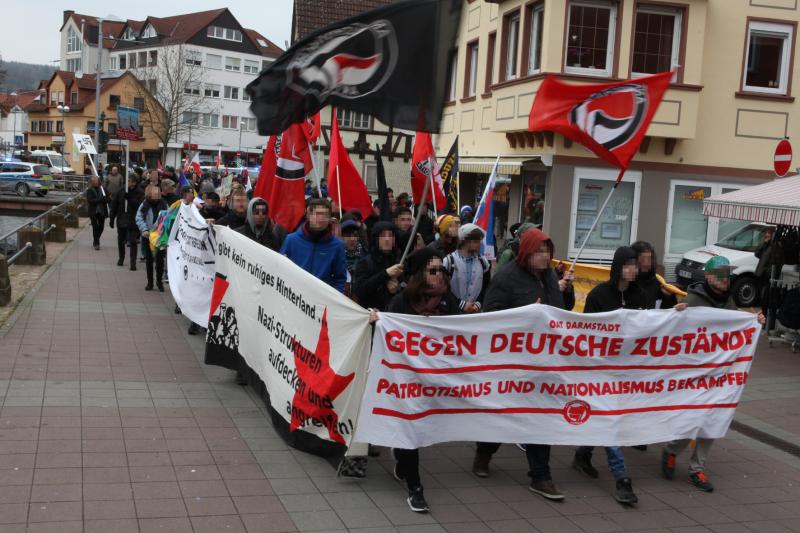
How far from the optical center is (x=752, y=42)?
70.5 feet

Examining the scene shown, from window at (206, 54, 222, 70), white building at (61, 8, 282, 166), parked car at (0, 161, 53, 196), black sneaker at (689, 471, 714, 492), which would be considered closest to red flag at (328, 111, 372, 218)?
black sneaker at (689, 471, 714, 492)

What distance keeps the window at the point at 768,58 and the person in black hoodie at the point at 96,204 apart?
15.5 m

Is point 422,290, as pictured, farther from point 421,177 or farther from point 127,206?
point 127,206

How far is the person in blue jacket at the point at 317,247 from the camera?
7.74 m

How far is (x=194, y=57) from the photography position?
85688 mm

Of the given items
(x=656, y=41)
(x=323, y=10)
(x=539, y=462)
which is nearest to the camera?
(x=539, y=462)

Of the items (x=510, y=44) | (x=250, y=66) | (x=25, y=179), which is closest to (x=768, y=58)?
(x=510, y=44)

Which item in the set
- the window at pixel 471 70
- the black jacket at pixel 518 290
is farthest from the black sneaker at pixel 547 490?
the window at pixel 471 70

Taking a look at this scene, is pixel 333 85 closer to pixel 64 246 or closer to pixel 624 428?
pixel 624 428

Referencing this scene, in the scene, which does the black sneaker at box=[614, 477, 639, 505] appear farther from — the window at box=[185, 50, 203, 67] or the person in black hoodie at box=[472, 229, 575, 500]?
the window at box=[185, 50, 203, 67]

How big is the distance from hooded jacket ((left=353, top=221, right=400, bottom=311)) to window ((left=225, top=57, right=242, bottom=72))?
85986mm

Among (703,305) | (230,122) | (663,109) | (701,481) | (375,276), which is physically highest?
(230,122)

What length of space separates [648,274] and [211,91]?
3333 inches

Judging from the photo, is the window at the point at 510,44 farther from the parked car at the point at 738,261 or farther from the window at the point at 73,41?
the window at the point at 73,41
